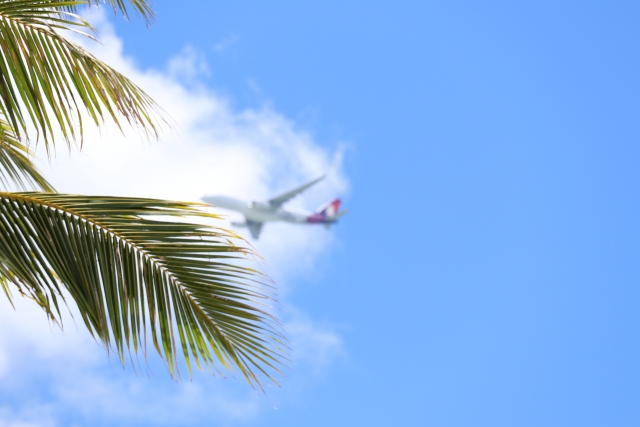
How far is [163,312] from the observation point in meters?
2.42

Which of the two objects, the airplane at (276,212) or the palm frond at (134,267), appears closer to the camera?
the palm frond at (134,267)

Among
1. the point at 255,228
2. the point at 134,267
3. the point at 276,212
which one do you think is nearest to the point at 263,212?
the point at 276,212

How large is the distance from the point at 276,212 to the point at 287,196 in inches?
141

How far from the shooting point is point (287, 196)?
55.2 m

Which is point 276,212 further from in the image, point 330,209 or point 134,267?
point 134,267

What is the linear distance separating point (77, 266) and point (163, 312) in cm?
34

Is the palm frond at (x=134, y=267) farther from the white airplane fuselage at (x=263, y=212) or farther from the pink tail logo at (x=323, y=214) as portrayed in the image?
the pink tail logo at (x=323, y=214)

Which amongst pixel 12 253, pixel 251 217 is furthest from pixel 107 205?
pixel 251 217

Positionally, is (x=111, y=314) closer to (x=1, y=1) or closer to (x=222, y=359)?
(x=222, y=359)

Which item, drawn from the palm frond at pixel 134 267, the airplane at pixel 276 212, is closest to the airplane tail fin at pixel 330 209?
the airplane at pixel 276 212

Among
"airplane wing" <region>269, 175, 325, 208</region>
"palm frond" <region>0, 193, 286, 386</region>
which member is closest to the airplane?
"airplane wing" <region>269, 175, 325, 208</region>

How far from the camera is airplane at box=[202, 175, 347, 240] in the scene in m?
53.9

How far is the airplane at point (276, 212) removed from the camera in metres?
53.9

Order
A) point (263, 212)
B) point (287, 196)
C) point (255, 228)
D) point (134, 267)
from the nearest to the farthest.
Result: point (134, 267) → point (287, 196) → point (263, 212) → point (255, 228)
